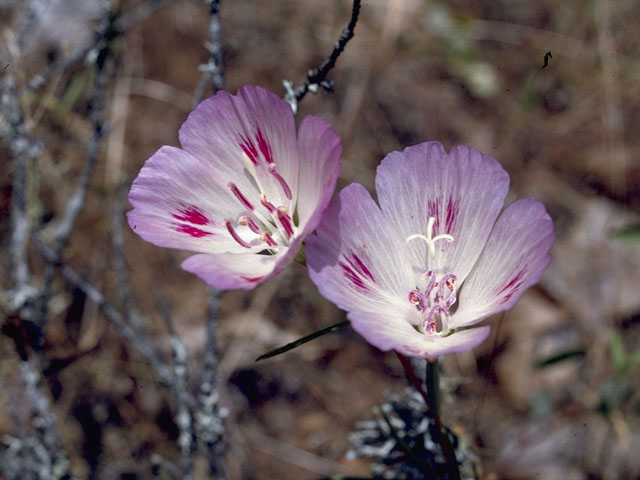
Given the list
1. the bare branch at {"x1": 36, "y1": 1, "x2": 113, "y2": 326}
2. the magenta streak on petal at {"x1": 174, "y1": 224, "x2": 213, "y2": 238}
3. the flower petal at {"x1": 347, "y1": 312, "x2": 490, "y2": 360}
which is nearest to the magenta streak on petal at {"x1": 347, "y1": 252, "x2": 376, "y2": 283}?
the flower petal at {"x1": 347, "y1": 312, "x2": 490, "y2": 360}

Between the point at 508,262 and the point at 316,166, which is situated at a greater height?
the point at 316,166

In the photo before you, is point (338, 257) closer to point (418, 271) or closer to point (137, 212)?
point (418, 271)

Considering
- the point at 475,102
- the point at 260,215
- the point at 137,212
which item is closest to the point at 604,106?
the point at 475,102

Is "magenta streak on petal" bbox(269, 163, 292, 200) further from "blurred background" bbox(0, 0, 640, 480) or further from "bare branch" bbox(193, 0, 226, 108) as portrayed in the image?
"blurred background" bbox(0, 0, 640, 480)

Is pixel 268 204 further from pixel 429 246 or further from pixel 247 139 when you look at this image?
pixel 429 246

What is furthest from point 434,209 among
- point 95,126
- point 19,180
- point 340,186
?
point 340,186

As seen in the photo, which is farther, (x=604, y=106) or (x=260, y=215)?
(x=604, y=106)

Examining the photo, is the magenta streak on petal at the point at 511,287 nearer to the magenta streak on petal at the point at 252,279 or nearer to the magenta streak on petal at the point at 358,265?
the magenta streak on petal at the point at 358,265
